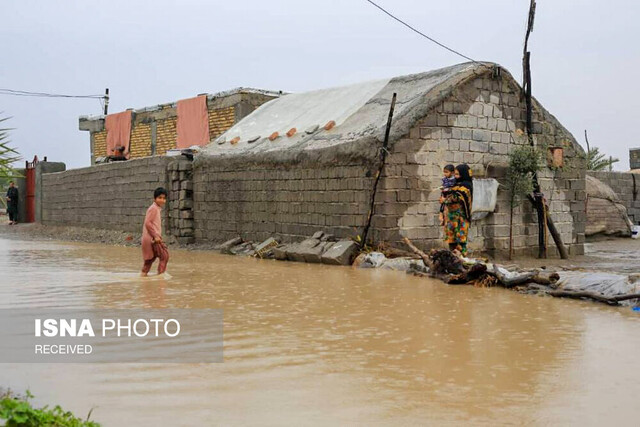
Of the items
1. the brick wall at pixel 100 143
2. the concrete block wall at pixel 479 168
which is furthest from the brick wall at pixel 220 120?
the concrete block wall at pixel 479 168

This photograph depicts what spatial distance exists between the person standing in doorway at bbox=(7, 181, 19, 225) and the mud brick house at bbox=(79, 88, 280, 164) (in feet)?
9.76

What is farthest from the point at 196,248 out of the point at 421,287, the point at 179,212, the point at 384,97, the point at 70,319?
the point at 70,319

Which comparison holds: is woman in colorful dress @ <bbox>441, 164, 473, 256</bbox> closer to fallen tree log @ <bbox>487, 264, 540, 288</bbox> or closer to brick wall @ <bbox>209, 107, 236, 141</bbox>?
fallen tree log @ <bbox>487, 264, 540, 288</bbox>

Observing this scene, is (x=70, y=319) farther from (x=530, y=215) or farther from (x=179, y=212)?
(x=179, y=212)

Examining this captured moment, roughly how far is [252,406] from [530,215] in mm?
10002

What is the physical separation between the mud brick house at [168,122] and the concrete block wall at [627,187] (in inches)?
385

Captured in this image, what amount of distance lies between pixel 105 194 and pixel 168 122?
10.8ft

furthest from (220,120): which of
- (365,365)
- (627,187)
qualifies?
(365,365)

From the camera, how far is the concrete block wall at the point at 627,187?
1988cm

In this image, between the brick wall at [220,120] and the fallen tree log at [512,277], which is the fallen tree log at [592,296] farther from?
the brick wall at [220,120]

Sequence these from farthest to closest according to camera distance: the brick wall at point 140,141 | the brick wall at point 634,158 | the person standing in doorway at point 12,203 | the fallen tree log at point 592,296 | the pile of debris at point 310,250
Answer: the person standing in doorway at point 12,203, the brick wall at point 634,158, the brick wall at point 140,141, the pile of debris at point 310,250, the fallen tree log at point 592,296

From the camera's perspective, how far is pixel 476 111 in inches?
464

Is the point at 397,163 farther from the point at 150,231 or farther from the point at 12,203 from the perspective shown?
the point at 12,203

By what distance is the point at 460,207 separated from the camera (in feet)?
31.8
